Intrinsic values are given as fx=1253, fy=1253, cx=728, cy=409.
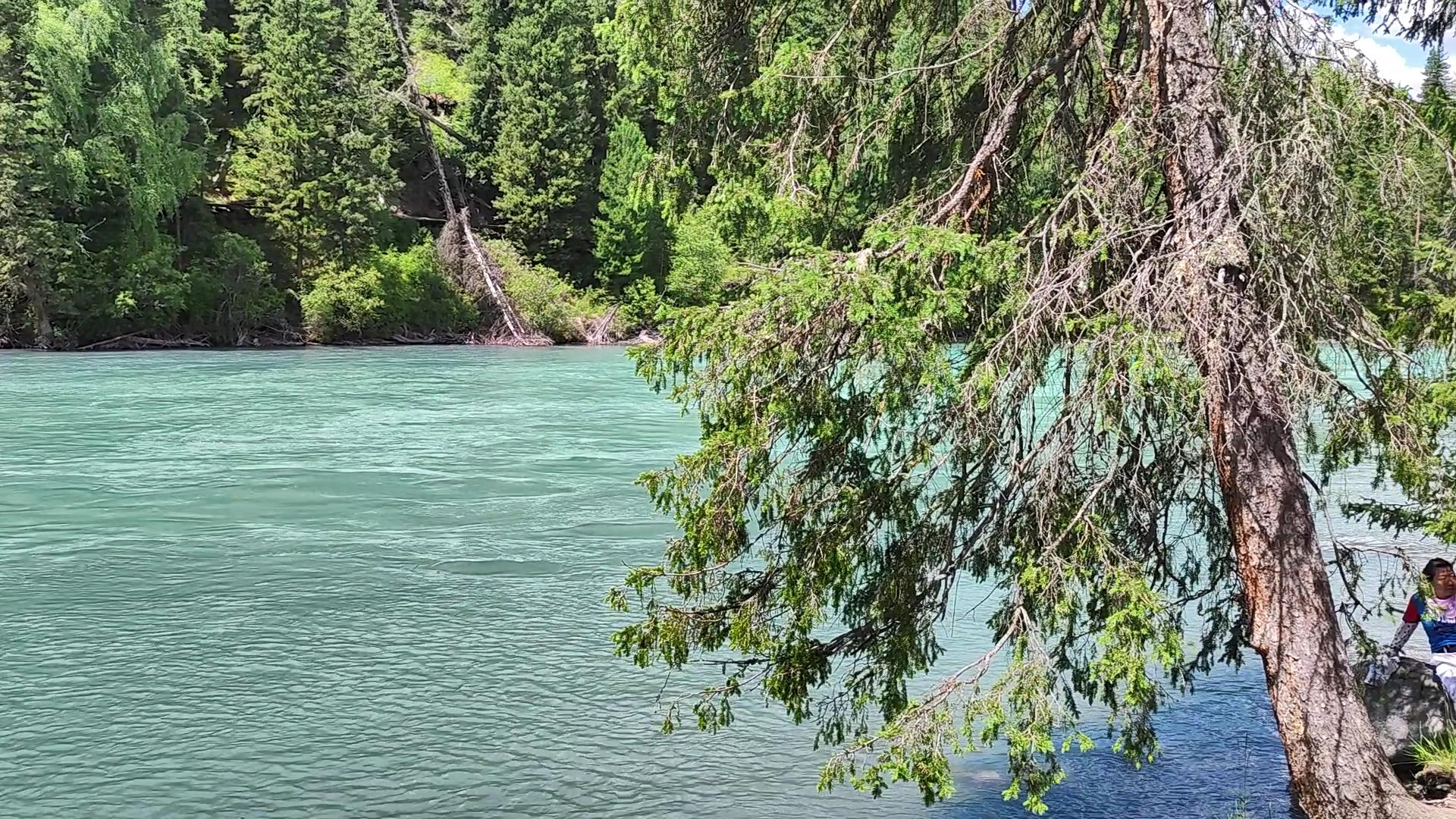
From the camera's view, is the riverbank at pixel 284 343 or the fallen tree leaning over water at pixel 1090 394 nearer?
the fallen tree leaning over water at pixel 1090 394

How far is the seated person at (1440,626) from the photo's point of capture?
21.3 ft

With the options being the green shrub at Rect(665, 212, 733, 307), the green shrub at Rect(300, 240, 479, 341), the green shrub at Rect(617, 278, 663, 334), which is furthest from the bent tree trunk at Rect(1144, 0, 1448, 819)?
the green shrub at Rect(617, 278, 663, 334)

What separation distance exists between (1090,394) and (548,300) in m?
49.0

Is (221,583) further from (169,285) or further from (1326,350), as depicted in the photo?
(169,285)

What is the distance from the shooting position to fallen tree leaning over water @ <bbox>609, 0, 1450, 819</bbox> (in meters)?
4.80

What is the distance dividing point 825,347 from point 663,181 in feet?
6.67

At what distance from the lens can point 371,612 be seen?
10.5 metres

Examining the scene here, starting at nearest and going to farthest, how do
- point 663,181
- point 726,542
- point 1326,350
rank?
point 726,542 < point 1326,350 < point 663,181

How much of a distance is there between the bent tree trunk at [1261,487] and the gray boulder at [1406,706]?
4.61 feet

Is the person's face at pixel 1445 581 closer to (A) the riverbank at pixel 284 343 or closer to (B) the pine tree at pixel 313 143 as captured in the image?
(A) the riverbank at pixel 284 343

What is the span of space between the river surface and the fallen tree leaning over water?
5.53 ft

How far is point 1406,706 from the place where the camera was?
→ 259 inches

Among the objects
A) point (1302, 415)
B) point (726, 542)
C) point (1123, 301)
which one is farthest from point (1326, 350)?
point (726, 542)

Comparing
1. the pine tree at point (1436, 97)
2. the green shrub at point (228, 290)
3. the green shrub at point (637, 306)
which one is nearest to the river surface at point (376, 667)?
the pine tree at point (1436, 97)
